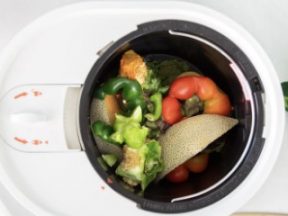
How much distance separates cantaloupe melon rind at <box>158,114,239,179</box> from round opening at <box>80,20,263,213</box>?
0.13 feet

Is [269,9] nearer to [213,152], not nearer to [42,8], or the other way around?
[213,152]

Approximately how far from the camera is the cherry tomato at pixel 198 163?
3.02ft

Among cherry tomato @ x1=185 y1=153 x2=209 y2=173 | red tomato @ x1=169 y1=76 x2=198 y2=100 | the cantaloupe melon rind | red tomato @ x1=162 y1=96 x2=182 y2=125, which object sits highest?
red tomato @ x1=169 y1=76 x2=198 y2=100

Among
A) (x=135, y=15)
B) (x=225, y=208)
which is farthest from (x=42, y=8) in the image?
(x=225, y=208)

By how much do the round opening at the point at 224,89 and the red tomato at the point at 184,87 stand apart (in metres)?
0.05

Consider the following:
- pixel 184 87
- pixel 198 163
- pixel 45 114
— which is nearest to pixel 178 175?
pixel 198 163

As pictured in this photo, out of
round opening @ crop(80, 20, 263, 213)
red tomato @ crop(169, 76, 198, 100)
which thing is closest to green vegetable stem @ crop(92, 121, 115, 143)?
round opening @ crop(80, 20, 263, 213)

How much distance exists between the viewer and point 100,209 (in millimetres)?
859

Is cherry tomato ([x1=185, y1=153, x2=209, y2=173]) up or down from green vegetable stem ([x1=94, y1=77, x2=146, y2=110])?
down

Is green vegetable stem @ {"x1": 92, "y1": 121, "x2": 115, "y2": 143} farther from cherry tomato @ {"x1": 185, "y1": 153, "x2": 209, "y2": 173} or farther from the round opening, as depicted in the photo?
cherry tomato @ {"x1": 185, "y1": 153, "x2": 209, "y2": 173}

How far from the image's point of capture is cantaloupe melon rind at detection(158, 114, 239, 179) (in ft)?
2.78

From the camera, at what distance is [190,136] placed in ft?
2.79

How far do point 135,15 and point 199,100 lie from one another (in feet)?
0.61

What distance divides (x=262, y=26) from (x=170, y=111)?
232mm
